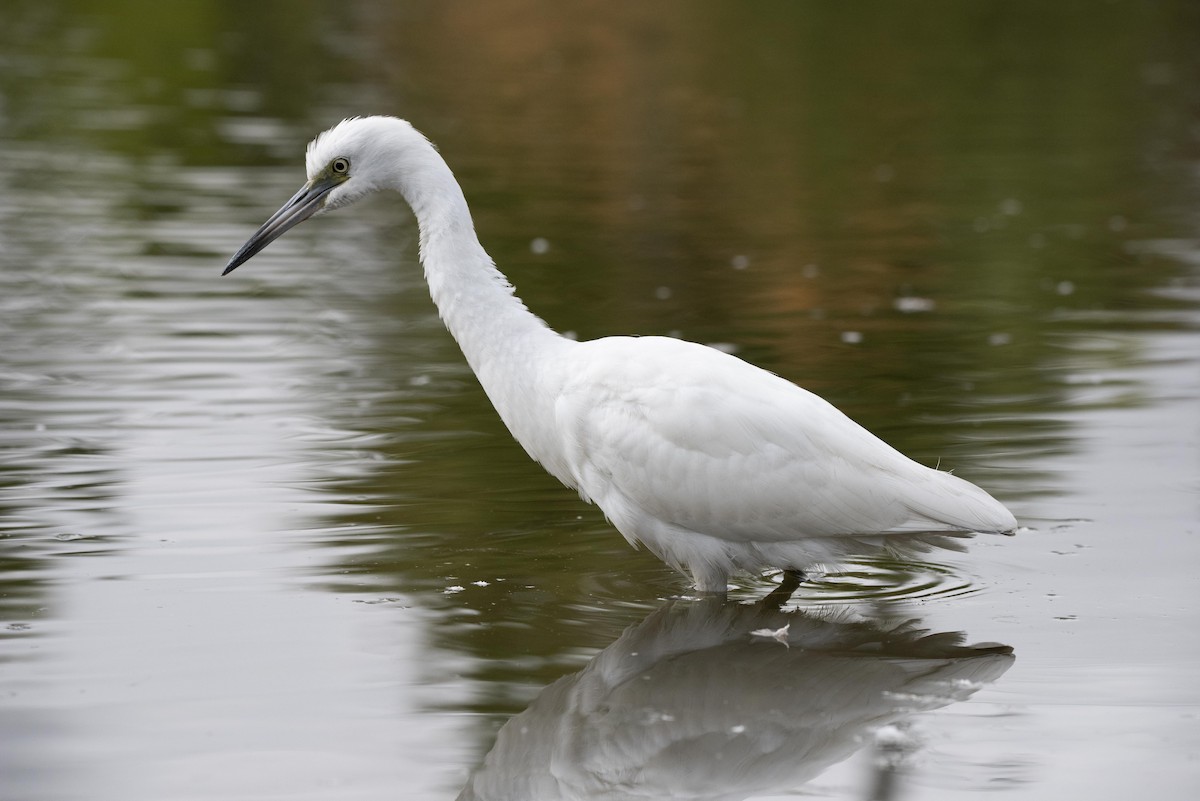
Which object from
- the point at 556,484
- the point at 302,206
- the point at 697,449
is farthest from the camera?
the point at 556,484

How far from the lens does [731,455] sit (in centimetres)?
686

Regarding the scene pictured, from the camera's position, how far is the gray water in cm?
563

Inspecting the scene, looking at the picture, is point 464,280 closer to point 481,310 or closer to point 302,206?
point 481,310

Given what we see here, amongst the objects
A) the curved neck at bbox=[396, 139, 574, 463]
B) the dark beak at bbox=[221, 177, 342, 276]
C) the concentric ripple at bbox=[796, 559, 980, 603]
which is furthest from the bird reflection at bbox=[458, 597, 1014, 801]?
the dark beak at bbox=[221, 177, 342, 276]

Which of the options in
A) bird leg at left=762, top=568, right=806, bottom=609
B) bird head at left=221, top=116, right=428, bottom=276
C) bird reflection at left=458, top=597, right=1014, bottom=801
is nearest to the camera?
bird reflection at left=458, top=597, right=1014, bottom=801

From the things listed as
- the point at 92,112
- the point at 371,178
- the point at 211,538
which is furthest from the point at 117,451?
the point at 92,112

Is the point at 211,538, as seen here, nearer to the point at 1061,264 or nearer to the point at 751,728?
the point at 751,728

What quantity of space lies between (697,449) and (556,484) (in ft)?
6.31

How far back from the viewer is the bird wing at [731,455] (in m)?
6.74

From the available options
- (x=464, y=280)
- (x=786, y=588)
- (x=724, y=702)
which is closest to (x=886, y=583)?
(x=786, y=588)

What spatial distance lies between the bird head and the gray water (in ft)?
4.64

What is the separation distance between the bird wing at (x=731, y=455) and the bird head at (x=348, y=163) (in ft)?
4.25

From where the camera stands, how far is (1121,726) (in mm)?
5707

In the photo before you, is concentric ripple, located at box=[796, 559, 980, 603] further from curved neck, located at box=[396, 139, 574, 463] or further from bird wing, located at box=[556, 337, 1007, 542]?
curved neck, located at box=[396, 139, 574, 463]
